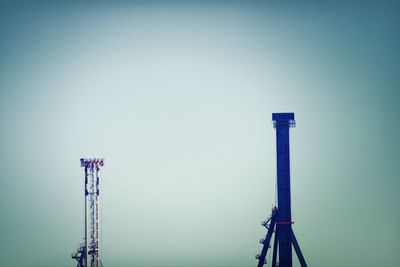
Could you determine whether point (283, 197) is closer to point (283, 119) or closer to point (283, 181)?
point (283, 181)

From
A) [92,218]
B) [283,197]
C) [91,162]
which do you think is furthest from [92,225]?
[283,197]

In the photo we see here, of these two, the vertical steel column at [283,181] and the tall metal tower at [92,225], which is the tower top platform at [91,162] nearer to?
the tall metal tower at [92,225]

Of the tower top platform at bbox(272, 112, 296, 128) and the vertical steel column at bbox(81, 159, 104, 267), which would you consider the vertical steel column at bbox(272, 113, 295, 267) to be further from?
the vertical steel column at bbox(81, 159, 104, 267)

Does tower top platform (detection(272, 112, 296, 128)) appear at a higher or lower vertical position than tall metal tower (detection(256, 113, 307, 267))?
higher

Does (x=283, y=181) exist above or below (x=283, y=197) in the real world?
above

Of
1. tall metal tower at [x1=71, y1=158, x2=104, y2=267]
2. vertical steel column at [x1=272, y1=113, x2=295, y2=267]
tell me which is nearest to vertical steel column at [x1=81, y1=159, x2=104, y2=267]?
tall metal tower at [x1=71, y1=158, x2=104, y2=267]

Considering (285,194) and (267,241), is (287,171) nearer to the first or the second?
(285,194)

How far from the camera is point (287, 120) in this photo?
49.4ft

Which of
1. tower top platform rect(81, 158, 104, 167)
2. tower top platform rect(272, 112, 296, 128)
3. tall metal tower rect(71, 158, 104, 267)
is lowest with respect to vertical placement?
tall metal tower rect(71, 158, 104, 267)

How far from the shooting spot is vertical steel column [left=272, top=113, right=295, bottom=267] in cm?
1513

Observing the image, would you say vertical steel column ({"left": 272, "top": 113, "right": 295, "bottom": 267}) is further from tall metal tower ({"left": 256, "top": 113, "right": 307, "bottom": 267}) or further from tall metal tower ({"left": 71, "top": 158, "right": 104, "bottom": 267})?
tall metal tower ({"left": 71, "top": 158, "right": 104, "bottom": 267})

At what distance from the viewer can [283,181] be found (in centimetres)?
1525

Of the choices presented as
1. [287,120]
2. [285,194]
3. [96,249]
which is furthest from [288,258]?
[96,249]

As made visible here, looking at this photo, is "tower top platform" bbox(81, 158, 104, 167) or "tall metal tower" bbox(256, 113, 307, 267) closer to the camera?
"tall metal tower" bbox(256, 113, 307, 267)
